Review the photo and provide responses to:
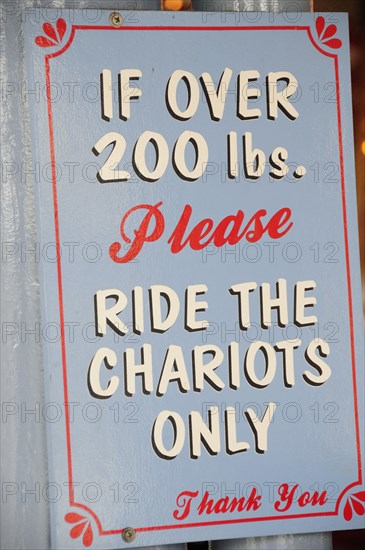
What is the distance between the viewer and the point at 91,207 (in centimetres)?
130

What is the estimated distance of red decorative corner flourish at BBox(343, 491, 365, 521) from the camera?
135 cm

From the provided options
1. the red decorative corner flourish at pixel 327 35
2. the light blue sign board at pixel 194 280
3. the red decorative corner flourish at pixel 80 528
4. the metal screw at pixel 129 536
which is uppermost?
the red decorative corner flourish at pixel 327 35

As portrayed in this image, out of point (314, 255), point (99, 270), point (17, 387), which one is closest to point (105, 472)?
point (17, 387)

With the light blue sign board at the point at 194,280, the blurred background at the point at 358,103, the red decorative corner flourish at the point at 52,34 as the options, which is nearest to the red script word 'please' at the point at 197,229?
the light blue sign board at the point at 194,280

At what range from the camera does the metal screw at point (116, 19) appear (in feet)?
4.33

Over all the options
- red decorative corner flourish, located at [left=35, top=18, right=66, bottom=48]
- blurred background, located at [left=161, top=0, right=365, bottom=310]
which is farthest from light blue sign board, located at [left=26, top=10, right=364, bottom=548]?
blurred background, located at [left=161, top=0, right=365, bottom=310]

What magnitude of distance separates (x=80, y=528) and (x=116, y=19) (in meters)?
0.79

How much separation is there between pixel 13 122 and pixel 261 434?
2.05 ft

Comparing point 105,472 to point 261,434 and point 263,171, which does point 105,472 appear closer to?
point 261,434

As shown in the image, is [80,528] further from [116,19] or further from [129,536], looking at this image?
[116,19]

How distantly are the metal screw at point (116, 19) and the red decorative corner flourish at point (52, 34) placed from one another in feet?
0.24

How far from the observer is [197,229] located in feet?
4.33

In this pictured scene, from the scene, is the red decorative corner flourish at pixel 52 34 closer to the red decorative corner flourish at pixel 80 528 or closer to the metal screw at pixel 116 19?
the metal screw at pixel 116 19

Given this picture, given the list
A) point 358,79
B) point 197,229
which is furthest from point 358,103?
point 197,229
